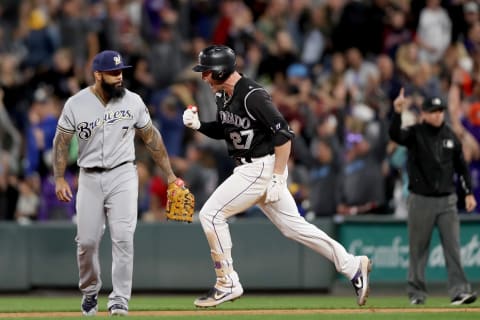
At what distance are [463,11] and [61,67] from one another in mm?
6437

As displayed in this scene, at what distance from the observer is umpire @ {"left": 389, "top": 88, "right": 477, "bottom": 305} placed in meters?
12.3

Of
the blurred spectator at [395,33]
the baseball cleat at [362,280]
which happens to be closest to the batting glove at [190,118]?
the baseball cleat at [362,280]

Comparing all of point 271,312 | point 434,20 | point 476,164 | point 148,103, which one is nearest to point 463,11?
point 434,20

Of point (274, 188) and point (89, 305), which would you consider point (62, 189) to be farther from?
point (274, 188)

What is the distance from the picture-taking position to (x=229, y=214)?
405 inches

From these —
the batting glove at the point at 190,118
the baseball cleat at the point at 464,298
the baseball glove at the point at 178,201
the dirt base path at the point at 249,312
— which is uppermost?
the batting glove at the point at 190,118

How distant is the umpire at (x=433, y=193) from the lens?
12.3 m

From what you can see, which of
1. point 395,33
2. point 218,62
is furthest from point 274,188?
point 395,33

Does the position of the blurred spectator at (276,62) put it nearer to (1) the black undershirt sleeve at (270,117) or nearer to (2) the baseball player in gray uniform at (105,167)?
(1) the black undershirt sleeve at (270,117)

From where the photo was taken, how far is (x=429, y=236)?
40.6 feet

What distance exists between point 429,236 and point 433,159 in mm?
820

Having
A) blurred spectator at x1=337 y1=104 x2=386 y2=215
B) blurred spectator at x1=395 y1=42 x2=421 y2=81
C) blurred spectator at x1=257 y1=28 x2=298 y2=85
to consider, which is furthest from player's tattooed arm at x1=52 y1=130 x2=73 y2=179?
blurred spectator at x1=257 y1=28 x2=298 y2=85

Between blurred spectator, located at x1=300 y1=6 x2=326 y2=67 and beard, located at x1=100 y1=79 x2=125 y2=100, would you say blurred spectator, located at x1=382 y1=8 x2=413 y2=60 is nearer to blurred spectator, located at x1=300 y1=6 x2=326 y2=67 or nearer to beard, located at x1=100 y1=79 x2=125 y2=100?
blurred spectator, located at x1=300 y1=6 x2=326 y2=67

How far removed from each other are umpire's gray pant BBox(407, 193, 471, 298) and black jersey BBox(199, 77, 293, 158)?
269cm
